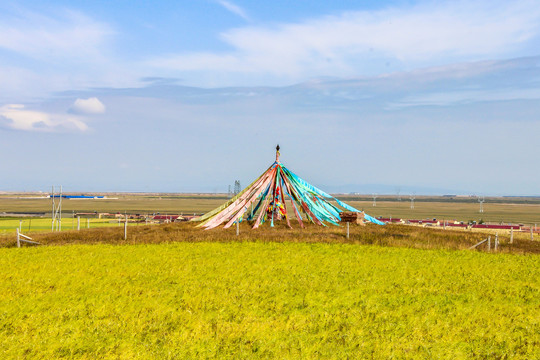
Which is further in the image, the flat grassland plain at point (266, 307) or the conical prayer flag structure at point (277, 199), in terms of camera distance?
the conical prayer flag structure at point (277, 199)

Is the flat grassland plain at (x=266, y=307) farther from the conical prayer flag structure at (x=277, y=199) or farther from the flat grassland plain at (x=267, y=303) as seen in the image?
the conical prayer flag structure at (x=277, y=199)

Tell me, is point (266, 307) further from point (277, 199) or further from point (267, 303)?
point (277, 199)

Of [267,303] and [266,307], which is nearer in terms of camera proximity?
[266,307]

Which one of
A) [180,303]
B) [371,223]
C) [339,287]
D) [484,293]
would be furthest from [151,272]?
[371,223]

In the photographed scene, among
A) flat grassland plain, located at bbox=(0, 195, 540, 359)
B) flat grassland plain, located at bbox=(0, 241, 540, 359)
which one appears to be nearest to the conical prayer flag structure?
flat grassland plain, located at bbox=(0, 195, 540, 359)

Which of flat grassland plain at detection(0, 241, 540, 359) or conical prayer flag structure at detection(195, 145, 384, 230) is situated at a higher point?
conical prayer flag structure at detection(195, 145, 384, 230)

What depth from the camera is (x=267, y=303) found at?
13.0 m

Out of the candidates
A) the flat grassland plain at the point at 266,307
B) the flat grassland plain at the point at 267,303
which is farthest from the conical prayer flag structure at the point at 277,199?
the flat grassland plain at the point at 266,307

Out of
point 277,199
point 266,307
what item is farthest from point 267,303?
point 277,199

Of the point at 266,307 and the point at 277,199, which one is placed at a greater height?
the point at 277,199

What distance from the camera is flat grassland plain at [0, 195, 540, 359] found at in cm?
967

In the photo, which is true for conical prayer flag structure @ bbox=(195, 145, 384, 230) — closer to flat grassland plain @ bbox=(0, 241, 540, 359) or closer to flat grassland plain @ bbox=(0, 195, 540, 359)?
flat grassland plain @ bbox=(0, 195, 540, 359)

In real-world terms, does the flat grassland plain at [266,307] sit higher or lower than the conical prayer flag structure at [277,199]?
lower

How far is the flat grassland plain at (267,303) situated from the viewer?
31.7ft
